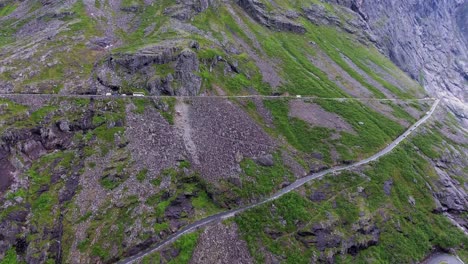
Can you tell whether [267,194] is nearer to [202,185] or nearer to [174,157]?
[202,185]

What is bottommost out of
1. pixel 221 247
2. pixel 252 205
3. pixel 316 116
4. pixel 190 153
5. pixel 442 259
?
pixel 442 259

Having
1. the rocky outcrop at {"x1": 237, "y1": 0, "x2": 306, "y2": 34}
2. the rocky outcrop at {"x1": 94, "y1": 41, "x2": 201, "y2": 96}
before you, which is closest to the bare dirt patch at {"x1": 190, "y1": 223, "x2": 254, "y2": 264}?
the rocky outcrop at {"x1": 94, "y1": 41, "x2": 201, "y2": 96}

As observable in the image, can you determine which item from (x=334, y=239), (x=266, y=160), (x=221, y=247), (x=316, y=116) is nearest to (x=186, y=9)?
(x=316, y=116)

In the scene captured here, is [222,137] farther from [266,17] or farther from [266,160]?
[266,17]

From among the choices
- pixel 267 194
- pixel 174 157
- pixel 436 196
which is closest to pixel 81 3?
pixel 174 157

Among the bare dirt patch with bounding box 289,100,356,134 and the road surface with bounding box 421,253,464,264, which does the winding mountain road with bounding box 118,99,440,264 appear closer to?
the bare dirt patch with bounding box 289,100,356,134

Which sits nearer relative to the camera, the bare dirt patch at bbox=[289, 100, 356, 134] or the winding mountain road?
the winding mountain road
